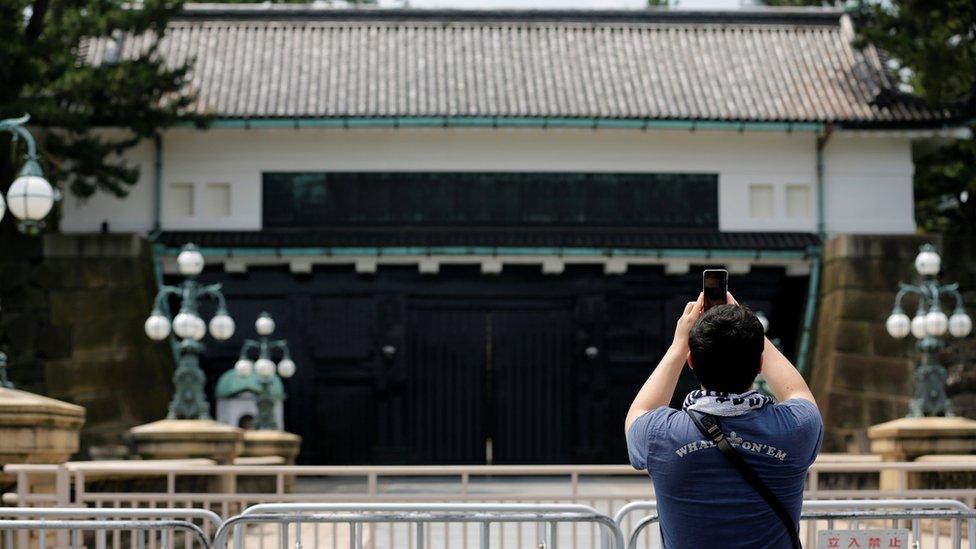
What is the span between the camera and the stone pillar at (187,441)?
68.2ft

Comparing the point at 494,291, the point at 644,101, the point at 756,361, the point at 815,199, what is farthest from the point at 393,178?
the point at 756,361

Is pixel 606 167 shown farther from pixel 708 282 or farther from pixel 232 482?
pixel 708 282

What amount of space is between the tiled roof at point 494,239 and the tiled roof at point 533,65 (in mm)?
2432

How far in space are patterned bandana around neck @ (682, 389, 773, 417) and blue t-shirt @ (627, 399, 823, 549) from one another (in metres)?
0.02

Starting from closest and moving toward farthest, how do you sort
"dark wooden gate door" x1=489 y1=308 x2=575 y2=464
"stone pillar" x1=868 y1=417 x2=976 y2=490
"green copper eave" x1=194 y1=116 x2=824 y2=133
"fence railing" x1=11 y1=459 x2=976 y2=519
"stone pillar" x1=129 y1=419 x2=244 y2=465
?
"fence railing" x1=11 y1=459 x2=976 y2=519 → "stone pillar" x1=868 y1=417 x2=976 y2=490 → "stone pillar" x1=129 y1=419 x2=244 y2=465 → "dark wooden gate door" x1=489 y1=308 x2=575 y2=464 → "green copper eave" x1=194 y1=116 x2=824 y2=133

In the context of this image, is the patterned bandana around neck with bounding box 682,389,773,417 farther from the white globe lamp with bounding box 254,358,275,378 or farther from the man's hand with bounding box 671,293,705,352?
the white globe lamp with bounding box 254,358,275,378

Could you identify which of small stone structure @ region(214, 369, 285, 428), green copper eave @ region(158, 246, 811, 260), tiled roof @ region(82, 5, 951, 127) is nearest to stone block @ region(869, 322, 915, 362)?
green copper eave @ region(158, 246, 811, 260)

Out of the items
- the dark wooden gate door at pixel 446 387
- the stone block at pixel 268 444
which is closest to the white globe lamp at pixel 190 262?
the stone block at pixel 268 444

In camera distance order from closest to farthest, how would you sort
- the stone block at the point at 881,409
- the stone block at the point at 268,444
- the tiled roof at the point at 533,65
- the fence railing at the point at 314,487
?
1. the fence railing at the point at 314,487
2. the stone block at the point at 268,444
3. the stone block at the point at 881,409
4. the tiled roof at the point at 533,65

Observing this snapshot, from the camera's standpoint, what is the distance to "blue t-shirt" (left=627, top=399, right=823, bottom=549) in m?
A: 5.43

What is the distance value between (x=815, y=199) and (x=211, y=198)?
13069mm

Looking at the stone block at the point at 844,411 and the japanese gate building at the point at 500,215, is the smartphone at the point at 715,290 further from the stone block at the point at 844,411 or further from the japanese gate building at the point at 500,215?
the japanese gate building at the point at 500,215

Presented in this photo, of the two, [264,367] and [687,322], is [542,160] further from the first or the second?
[687,322]

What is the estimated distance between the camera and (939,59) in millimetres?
30500
